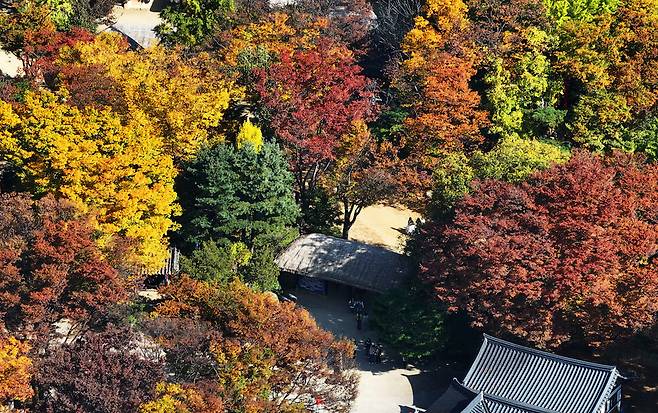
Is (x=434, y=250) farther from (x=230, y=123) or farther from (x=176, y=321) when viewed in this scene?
(x=230, y=123)

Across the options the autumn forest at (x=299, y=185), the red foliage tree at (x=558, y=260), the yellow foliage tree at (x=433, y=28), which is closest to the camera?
the autumn forest at (x=299, y=185)

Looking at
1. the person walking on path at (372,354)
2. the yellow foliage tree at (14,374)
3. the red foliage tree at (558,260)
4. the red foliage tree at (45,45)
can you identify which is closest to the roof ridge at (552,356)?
the red foliage tree at (558,260)

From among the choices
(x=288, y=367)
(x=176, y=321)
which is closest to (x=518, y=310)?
(x=288, y=367)

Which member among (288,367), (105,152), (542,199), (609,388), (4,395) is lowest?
(4,395)

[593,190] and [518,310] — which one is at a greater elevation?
[593,190]

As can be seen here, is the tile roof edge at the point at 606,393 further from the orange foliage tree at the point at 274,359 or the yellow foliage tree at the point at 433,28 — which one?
the yellow foliage tree at the point at 433,28

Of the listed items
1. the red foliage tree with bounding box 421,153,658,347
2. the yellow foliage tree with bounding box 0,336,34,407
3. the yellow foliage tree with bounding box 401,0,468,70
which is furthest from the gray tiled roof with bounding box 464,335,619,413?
the yellow foliage tree with bounding box 401,0,468,70

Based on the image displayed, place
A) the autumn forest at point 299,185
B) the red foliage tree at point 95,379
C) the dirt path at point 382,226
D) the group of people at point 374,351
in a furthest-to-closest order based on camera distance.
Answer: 1. the dirt path at point 382,226
2. the group of people at point 374,351
3. the autumn forest at point 299,185
4. the red foliage tree at point 95,379

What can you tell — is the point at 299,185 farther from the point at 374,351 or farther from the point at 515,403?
the point at 515,403
